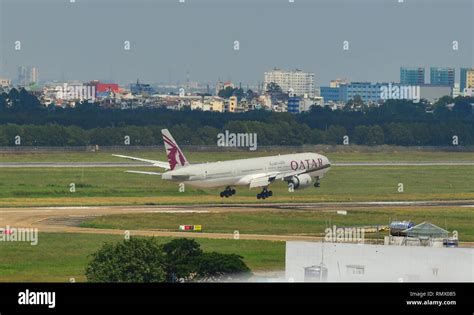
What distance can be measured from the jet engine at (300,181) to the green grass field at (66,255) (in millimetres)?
36098

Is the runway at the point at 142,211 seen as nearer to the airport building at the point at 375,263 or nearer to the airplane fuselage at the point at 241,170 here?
the airplane fuselage at the point at 241,170

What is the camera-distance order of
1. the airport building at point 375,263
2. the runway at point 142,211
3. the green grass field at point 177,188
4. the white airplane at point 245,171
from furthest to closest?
the green grass field at point 177,188 < the white airplane at point 245,171 < the runway at point 142,211 < the airport building at point 375,263

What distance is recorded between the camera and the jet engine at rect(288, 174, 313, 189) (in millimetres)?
119512

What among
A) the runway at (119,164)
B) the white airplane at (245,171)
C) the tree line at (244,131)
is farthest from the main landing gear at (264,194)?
the tree line at (244,131)

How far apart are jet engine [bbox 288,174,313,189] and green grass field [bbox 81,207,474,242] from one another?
53.8 feet

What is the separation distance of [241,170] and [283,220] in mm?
18745

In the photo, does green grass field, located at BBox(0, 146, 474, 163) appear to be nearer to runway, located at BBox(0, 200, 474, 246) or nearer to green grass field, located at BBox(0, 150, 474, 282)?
green grass field, located at BBox(0, 150, 474, 282)

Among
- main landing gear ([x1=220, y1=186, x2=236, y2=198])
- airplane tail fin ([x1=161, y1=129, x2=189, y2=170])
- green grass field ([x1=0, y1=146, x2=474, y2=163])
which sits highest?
airplane tail fin ([x1=161, y1=129, x2=189, y2=170])

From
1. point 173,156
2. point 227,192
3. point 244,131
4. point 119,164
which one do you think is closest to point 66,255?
point 173,156

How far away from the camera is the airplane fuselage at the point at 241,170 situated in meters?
111

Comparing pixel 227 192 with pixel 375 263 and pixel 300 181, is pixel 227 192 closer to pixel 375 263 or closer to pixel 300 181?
pixel 300 181

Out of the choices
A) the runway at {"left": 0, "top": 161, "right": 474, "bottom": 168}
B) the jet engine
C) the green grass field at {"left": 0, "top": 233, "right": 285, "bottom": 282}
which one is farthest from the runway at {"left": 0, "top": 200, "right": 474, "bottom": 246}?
the runway at {"left": 0, "top": 161, "right": 474, "bottom": 168}
